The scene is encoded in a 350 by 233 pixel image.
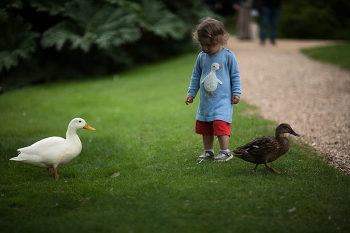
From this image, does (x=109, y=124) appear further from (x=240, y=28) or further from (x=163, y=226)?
(x=240, y=28)

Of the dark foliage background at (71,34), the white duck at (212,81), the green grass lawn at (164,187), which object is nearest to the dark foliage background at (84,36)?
the dark foliage background at (71,34)

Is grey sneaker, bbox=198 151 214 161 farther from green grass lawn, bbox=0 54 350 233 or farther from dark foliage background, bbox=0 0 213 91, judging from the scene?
dark foliage background, bbox=0 0 213 91

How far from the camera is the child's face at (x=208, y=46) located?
19.3 feet

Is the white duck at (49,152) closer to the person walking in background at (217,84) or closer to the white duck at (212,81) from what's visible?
the person walking in background at (217,84)

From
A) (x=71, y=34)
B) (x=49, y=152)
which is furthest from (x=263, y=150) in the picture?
(x=71, y=34)

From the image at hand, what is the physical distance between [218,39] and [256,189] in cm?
192

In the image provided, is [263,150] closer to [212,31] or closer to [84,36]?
[212,31]

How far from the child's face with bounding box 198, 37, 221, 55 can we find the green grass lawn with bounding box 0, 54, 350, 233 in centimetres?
141

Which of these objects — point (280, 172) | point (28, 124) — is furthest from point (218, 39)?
point (28, 124)

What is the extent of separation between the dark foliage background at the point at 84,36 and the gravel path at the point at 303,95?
8.72 ft

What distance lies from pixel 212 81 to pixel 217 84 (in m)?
0.07

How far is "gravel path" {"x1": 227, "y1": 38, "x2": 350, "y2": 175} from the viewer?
300 inches

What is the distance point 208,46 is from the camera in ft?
19.6

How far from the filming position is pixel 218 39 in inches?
232
